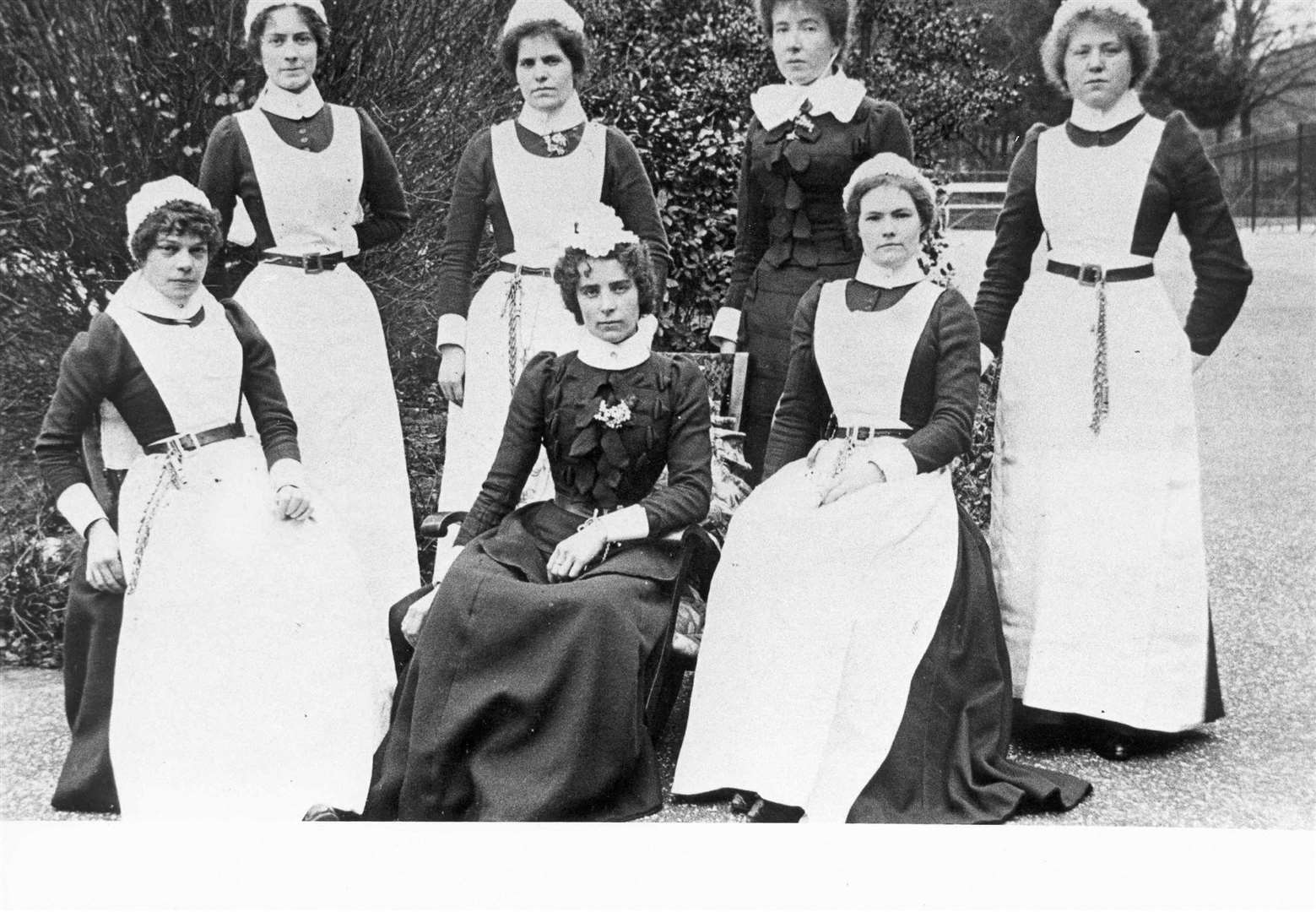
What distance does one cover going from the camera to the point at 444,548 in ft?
13.9

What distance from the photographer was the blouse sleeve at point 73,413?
3678mm

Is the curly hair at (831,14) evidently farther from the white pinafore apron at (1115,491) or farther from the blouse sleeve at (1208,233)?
the blouse sleeve at (1208,233)

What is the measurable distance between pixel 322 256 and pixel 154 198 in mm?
657

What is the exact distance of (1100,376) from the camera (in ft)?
13.3

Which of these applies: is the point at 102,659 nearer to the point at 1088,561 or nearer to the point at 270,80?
the point at 270,80

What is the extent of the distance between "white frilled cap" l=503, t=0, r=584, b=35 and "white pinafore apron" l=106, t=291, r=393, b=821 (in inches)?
47.8

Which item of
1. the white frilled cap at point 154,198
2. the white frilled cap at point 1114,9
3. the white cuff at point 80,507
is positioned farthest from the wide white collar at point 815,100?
the white cuff at point 80,507

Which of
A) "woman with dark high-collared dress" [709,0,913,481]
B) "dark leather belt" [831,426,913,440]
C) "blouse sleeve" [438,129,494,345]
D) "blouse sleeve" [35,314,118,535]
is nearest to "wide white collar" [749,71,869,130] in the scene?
"woman with dark high-collared dress" [709,0,913,481]

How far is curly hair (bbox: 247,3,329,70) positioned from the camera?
4109mm

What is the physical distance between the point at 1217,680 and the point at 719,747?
58.8 inches

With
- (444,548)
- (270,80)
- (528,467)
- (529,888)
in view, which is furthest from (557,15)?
(529,888)

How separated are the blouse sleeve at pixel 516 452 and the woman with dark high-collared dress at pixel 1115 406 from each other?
1451 millimetres

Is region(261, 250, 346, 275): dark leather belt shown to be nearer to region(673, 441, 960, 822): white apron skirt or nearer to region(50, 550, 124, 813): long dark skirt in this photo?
region(50, 550, 124, 813): long dark skirt

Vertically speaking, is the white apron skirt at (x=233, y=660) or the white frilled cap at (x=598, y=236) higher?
the white frilled cap at (x=598, y=236)
